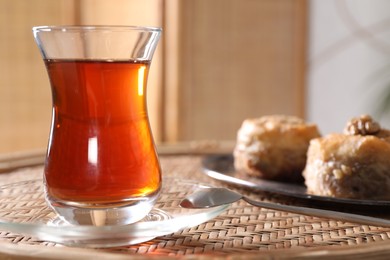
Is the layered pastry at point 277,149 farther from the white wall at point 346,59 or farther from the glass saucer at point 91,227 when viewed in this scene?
the white wall at point 346,59

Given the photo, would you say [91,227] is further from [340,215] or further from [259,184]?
[259,184]

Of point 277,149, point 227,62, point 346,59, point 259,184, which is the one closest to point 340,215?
point 259,184

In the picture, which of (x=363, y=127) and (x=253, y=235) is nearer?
(x=253, y=235)

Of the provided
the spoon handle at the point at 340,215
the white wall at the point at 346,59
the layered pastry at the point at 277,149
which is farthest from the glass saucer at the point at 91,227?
the white wall at the point at 346,59

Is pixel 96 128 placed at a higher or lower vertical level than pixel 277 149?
higher

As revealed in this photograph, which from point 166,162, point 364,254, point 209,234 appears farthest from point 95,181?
point 166,162

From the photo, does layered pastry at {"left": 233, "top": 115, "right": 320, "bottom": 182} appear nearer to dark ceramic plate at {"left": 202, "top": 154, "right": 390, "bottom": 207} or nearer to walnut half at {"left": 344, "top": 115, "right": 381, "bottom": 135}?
dark ceramic plate at {"left": 202, "top": 154, "right": 390, "bottom": 207}

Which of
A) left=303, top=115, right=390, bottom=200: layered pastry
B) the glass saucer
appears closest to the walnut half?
left=303, top=115, right=390, bottom=200: layered pastry

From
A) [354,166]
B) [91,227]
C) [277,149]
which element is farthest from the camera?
[277,149]
